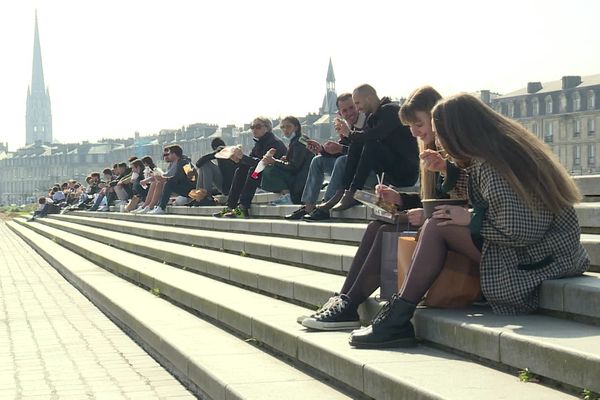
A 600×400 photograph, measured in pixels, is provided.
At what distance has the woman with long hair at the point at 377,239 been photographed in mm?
5586

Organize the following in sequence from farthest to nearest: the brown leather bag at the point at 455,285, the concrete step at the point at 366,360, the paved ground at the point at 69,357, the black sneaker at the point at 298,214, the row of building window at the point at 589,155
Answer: the row of building window at the point at 589,155 < the black sneaker at the point at 298,214 < the paved ground at the point at 69,357 < the brown leather bag at the point at 455,285 < the concrete step at the point at 366,360

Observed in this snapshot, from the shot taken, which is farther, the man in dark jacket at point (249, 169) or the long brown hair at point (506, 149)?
the man in dark jacket at point (249, 169)

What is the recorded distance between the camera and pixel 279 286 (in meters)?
7.49

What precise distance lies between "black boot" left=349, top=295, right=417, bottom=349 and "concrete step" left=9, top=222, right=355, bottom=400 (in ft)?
1.07

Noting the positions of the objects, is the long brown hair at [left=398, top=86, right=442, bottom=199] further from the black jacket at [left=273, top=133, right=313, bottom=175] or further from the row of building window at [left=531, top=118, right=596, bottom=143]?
the row of building window at [left=531, top=118, right=596, bottom=143]

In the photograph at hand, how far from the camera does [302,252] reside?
8281mm

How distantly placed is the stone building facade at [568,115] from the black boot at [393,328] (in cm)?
9350

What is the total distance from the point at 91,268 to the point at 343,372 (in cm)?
1014

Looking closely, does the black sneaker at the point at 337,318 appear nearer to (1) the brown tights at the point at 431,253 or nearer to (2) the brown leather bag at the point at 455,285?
(2) the brown leather bag at the point at 455,285

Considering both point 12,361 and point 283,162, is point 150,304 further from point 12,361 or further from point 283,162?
point 283,162

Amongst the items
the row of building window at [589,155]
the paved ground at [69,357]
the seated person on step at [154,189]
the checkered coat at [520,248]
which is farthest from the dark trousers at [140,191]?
the row of building window at [589,155]

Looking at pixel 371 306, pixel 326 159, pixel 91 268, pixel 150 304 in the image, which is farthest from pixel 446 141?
pixel 91 268

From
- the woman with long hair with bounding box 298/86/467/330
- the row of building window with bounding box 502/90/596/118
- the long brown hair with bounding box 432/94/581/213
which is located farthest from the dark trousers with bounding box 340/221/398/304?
the row of building window with bounding box 502/90/596/118

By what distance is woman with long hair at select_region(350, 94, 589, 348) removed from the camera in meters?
4.65
